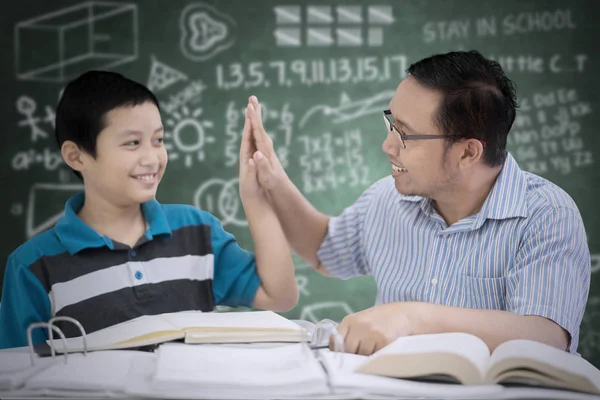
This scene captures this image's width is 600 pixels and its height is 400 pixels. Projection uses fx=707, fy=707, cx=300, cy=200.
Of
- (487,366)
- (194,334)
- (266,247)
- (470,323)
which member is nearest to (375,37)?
(266,247)

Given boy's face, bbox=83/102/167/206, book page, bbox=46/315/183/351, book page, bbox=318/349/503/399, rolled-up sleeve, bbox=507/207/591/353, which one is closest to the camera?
book page, bbox=318/349/503/399

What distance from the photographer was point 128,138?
4.76ft

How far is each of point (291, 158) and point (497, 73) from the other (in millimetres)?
1572

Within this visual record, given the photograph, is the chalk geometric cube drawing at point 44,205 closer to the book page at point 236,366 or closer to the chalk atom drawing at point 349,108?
the chalk atom drawing at point 349,108

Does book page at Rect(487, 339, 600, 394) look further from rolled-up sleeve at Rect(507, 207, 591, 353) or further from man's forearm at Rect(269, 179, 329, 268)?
man's forearm at Rect(269, 179, 329, 268)

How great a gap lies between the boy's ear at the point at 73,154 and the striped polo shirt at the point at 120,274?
0.27ft

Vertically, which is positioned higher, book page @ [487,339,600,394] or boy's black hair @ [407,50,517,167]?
boy's black hair @ [407,50,517,167]

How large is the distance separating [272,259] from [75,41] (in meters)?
1.90

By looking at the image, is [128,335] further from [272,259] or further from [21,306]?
[272,259]

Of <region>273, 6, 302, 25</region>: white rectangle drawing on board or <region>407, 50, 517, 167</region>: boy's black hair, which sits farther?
<region>273, 6, 302, 25</region>: white rectangle drawing on board

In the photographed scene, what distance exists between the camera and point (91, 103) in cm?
146

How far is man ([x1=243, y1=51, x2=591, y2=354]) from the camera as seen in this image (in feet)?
4.58

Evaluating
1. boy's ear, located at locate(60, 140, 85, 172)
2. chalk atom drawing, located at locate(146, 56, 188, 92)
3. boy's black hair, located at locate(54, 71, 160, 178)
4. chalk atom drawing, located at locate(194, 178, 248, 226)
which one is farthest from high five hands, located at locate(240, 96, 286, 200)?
chalk atom drawing, located at locate(146, 56, 188, 92)

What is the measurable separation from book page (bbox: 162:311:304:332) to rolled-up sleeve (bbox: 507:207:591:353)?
478 millimetres
